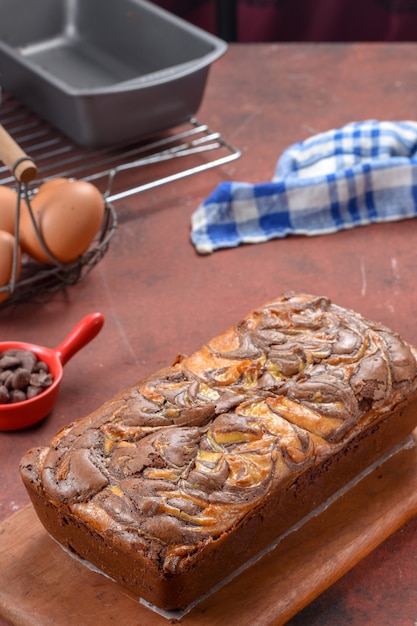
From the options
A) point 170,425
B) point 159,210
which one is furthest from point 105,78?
point 170,425

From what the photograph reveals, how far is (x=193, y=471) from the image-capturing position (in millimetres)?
1082

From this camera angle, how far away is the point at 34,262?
1729mm

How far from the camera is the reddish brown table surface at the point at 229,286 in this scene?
47.1 inches

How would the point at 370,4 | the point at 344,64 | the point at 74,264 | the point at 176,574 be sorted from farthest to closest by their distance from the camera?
the point at 370,4, the point at 344,64, the point at 74,264, the point at 176,574

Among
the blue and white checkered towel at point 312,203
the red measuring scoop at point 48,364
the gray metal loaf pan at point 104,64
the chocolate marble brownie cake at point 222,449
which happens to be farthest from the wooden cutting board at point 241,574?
the gray metal loaf pan at point 104,64

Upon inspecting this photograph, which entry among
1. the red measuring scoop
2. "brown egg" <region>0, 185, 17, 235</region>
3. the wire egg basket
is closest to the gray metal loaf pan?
the wire egg basket

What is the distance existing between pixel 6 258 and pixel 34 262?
20 cm

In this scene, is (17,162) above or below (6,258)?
above

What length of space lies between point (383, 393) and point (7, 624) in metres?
0.55

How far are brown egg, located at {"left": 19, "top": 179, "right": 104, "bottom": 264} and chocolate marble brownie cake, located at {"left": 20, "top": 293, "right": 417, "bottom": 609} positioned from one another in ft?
1.38

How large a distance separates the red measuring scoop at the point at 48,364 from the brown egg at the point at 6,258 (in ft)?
0.43

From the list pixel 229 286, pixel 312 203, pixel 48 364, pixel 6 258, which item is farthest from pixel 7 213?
pixel 312 203

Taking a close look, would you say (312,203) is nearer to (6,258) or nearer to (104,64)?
(6,258)

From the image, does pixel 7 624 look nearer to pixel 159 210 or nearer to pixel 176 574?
pixel 176 574
